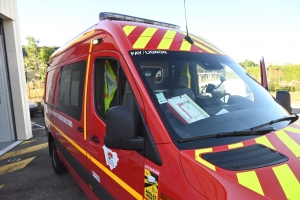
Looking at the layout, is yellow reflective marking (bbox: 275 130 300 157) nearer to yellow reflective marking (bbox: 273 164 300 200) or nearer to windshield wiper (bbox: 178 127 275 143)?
windshield wiper (bbox: 178 127 275 143)

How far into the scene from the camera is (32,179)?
401cm

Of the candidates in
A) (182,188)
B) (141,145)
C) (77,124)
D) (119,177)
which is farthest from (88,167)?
(182,188)

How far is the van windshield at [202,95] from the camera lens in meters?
1.56

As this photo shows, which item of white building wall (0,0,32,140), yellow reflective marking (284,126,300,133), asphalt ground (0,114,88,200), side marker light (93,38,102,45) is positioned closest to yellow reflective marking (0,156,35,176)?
asphalt ground (0,114,88,200)

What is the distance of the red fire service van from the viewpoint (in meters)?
1.22

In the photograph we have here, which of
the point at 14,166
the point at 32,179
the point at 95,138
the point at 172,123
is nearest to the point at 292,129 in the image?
the point at 172,123

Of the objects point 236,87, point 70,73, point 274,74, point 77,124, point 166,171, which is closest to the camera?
point 166,171

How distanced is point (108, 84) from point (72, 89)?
3.45 ft

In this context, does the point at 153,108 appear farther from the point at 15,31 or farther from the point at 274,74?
the point at 274,74

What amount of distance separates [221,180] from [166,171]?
34 cm

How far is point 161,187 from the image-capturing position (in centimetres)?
136

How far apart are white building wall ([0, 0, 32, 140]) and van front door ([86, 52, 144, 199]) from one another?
5507 millimetres

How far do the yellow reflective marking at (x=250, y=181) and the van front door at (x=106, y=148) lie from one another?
0.66m

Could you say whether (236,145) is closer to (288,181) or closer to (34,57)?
(288,181)
